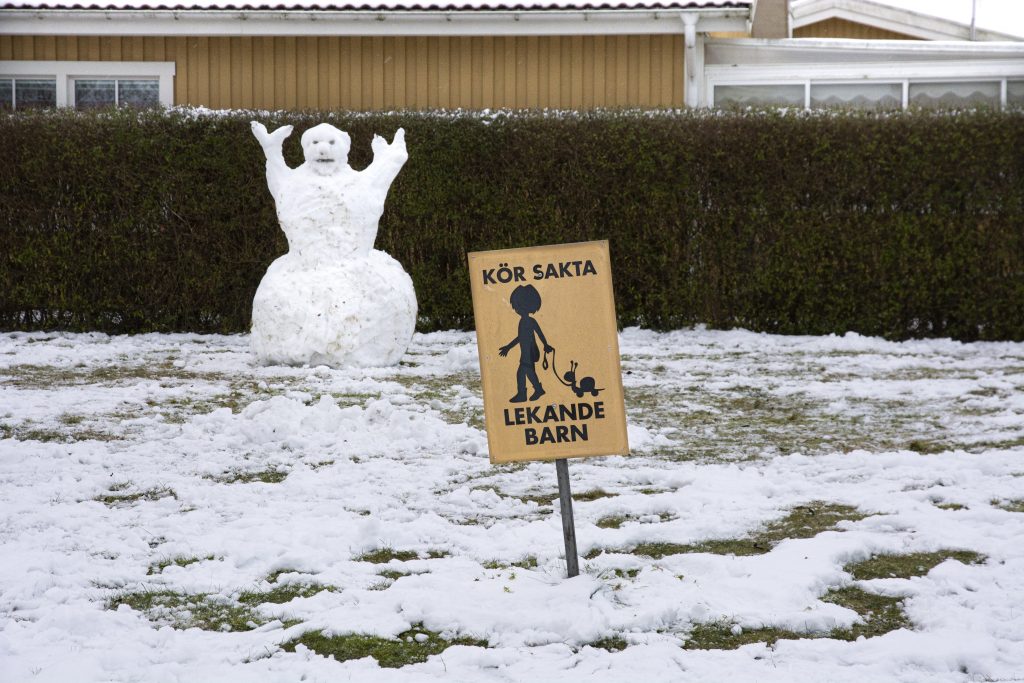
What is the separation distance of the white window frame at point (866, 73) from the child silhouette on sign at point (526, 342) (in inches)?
432

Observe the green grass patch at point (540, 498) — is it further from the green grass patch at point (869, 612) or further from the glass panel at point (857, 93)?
the glass panel at point (857, 93)

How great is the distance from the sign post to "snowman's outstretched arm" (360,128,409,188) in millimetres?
5654

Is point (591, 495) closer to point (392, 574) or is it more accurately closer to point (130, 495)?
point (392, 574)

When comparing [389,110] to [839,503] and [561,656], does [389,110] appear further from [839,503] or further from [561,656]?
[561,656]

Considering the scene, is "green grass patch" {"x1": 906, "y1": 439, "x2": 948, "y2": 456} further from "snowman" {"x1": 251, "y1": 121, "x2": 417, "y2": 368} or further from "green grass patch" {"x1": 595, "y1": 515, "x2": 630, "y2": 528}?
"snowman" {"x1": 251, "y1": 121, "x2": 417, "y2": 368}

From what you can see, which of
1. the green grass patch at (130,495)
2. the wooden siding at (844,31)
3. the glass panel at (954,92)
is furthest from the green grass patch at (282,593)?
the wooden siding at (844,31)

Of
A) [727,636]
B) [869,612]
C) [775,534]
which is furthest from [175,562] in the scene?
[869,612]

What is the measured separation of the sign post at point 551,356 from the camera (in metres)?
3.85

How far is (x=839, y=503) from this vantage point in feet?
16.0

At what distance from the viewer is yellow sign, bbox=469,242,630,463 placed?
3852 mm

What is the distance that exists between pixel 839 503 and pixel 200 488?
2.95 m

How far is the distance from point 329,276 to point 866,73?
27.7ft

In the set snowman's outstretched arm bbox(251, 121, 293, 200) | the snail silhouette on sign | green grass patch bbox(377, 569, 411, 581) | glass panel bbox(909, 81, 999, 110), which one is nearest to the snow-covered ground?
green grass patch bbox(377, 569, 411, 581)

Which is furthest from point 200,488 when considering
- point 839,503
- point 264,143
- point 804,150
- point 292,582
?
point 804,150
